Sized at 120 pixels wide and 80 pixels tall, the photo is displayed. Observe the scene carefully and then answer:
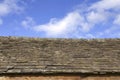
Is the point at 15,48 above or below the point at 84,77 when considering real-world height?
above

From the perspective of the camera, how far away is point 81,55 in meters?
Result: 17.2

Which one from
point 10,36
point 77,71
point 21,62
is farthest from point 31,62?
point 10,36

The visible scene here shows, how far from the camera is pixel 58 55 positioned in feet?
55.3

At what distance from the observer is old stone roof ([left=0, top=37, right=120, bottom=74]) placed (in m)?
15.2

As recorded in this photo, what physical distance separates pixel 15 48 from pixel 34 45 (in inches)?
52.1

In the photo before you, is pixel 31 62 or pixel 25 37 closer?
pixel 31 62

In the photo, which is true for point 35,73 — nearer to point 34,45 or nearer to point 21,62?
point 21,62

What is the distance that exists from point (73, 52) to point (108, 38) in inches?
152

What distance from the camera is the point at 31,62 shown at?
15734 millimetres

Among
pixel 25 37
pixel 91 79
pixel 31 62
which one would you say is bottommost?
pixel 91 79

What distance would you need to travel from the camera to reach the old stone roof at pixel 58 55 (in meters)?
15.2

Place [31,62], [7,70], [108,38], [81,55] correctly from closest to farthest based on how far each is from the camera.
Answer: [7,70] < [31,62] < [81,55] < [108,38]

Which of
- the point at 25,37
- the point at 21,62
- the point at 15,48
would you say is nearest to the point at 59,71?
the point at 21,62

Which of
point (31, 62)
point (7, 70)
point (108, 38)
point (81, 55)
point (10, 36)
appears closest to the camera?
point (7, 70)
